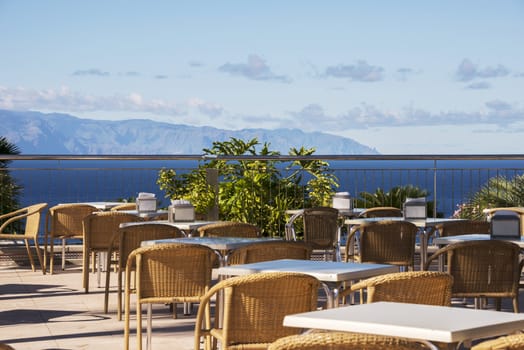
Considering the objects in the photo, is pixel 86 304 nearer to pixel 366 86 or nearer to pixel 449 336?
pixel 449 336

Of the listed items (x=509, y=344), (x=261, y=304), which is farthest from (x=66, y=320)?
(x=509, y=344)

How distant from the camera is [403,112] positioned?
352ft

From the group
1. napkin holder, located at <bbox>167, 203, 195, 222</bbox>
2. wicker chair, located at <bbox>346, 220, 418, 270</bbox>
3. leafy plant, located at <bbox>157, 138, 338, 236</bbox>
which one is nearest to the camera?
wicker chair, located at <bbox>346, 220, 418, 270</bbox>

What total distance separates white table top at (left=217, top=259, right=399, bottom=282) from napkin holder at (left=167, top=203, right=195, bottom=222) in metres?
3.14

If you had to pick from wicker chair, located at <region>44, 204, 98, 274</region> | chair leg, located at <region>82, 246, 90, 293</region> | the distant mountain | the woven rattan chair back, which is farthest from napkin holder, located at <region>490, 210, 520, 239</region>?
the distant mountain

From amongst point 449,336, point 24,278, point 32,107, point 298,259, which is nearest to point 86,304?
point 24,278

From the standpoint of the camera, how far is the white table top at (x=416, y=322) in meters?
2.79

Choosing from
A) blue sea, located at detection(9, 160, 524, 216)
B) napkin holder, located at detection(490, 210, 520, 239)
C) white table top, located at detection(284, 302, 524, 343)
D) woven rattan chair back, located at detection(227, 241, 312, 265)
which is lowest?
white table top, located at detection(284, 302, 524, 343)

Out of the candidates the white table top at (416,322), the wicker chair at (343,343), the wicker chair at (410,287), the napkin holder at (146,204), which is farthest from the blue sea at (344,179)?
the wicker chair at (343,343)

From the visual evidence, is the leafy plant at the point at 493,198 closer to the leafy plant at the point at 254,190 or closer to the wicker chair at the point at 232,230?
the leafy plant at the point at 254,190

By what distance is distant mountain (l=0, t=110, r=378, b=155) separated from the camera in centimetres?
15025

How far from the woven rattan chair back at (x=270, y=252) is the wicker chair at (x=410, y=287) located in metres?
1.29

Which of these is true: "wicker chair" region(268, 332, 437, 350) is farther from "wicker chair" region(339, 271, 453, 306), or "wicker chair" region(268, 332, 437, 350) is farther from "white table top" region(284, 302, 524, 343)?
"wicker chair" region(339, 271, 453, 306)

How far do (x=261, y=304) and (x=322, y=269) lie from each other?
442 mm
